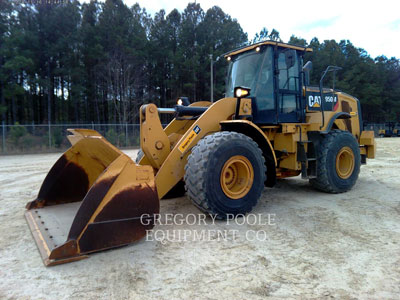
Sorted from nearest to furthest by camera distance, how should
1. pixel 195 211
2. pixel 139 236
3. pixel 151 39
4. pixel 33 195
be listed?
pixel 139 236
pixel 195 211
pixel 33 195
pixel 151 39

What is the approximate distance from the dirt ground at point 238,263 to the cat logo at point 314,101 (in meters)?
2.28

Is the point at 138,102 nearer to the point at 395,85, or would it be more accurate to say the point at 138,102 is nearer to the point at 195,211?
the point at 195,211

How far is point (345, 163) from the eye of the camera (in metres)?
5.84

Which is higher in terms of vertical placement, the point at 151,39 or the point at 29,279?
the point at 151,39

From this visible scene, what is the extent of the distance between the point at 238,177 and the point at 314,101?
271 centimetres

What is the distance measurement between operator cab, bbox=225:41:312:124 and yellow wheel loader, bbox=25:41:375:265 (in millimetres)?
18

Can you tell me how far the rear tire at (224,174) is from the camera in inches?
144

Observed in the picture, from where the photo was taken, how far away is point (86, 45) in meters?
29.5

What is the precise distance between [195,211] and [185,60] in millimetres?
28959

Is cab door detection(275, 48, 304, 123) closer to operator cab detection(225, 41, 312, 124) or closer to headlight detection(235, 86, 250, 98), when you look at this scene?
operator cab detection(225, 41, 312, 124)

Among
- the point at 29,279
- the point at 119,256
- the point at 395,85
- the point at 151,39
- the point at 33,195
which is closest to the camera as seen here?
the point at 29,279

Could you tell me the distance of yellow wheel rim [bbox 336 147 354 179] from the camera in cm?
568

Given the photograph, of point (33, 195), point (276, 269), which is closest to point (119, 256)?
point (276, 269)

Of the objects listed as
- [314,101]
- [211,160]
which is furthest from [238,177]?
[314,101]
